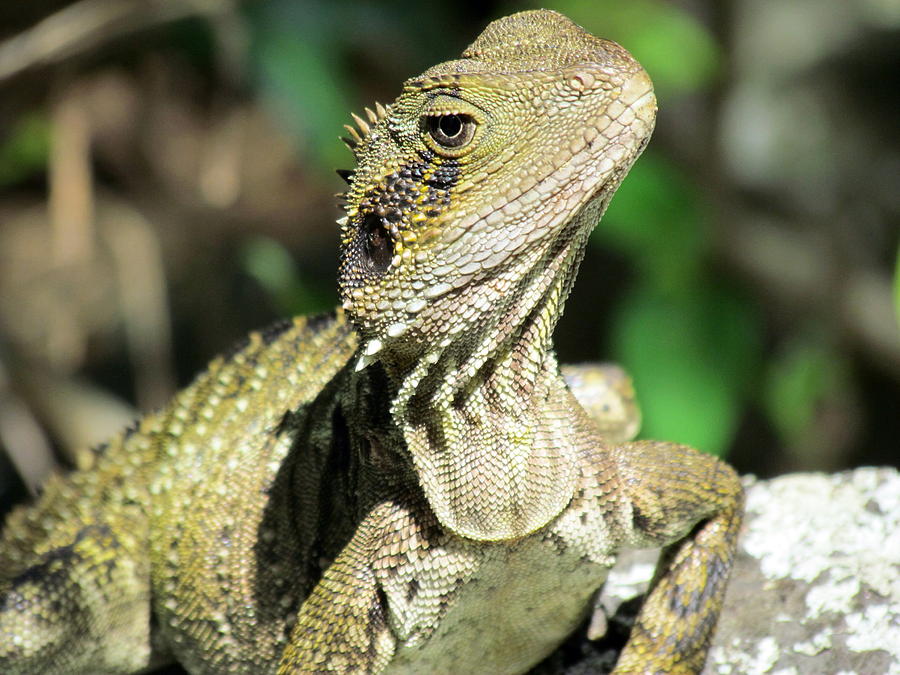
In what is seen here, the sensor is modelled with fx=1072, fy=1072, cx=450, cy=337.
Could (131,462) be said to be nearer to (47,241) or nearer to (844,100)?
(47,241)

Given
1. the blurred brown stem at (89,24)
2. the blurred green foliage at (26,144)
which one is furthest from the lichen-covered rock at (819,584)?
the blurred green foliage at (26,144)

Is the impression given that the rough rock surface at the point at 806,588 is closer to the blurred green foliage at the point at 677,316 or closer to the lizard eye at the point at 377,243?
the lizard eye at the point at 377,243

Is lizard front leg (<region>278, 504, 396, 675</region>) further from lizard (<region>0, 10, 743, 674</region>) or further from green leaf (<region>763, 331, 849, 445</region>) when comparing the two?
green leaf (<region>763, 331, 849, 445</region>)

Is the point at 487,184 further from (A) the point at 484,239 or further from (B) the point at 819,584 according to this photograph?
(B) the point at 819,584

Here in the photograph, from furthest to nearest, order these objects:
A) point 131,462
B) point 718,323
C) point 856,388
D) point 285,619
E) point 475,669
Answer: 1. point 856,388
2. point 718,323
3. point 131,462
4. point 285,619
5. point 475,669

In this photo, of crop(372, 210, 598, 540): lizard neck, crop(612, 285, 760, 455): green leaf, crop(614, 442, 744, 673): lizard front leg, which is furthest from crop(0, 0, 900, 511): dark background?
crop(372, 210, 598, 540): lizard neck

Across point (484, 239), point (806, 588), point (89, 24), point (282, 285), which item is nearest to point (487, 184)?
point (484, 239)

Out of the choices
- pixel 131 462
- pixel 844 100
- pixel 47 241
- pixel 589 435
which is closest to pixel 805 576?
pixel 589 435
